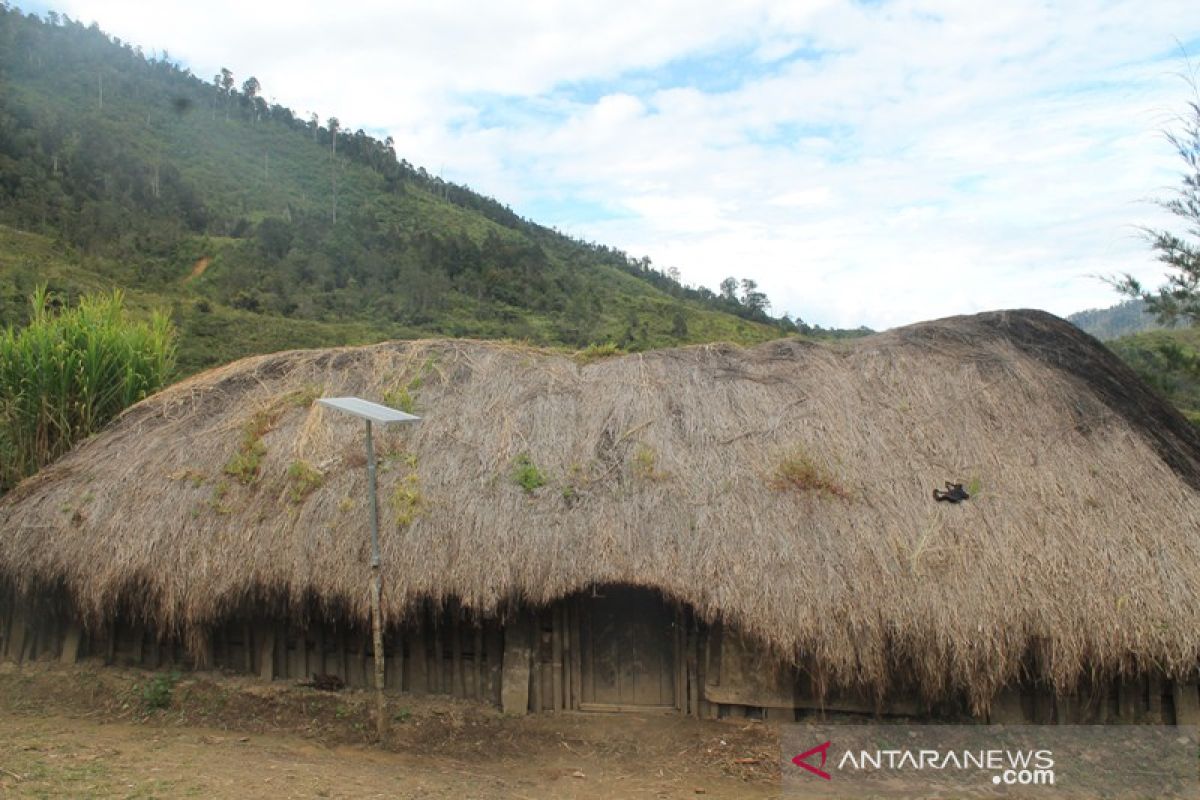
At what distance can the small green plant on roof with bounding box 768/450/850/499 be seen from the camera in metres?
7.80

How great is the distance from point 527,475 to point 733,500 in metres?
1.90

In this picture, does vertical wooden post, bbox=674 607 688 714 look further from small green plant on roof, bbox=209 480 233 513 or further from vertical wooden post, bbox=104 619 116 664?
vertical wooden post, bbox=104 619 116 664

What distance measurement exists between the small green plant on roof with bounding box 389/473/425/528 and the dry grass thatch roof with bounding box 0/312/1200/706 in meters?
0.05

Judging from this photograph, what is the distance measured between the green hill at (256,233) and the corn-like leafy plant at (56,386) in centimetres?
1282

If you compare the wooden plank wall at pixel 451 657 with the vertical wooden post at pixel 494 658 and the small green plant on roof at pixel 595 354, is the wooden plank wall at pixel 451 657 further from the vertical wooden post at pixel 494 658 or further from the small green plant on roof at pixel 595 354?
the small green plant on roof at pixel 595 354

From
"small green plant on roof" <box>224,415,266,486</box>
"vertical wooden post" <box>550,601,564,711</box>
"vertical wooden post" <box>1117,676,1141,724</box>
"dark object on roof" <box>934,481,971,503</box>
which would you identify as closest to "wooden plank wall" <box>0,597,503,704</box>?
"vertical wooden post" <box>550,601,564,711</box>

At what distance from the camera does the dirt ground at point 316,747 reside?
5930 mm

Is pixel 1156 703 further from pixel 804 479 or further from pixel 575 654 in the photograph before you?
pixel 575 654

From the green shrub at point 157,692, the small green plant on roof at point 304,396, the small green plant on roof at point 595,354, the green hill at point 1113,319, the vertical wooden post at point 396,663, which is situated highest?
the green hill at point 1113,319

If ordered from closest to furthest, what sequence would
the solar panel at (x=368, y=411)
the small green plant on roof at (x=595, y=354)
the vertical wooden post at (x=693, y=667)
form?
the solar panel at (x=368, y=411) → the vertical wooden post at (x=693, y=667) → the small green plant on roof at (x=595, y=354)

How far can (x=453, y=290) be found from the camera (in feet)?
118

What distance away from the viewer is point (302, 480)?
27.2 feet

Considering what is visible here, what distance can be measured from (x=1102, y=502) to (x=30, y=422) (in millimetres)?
11179

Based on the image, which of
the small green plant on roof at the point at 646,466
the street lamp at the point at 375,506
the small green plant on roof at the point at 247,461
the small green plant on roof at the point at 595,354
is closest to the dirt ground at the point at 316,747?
the street lamp at the point at 375,506
